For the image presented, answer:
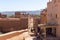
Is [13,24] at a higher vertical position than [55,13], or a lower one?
lower

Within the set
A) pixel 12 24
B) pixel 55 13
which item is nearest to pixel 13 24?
pixel 12 24

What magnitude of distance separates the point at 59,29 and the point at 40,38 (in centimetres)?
298

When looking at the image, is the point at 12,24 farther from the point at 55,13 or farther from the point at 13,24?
the point at 55,13

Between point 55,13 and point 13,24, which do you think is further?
point 55,13

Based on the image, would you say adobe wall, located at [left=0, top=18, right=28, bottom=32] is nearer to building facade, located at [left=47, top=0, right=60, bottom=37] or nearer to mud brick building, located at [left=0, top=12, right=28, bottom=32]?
mud brick building, located at [left=0, top=12, right=28, bottom=32]

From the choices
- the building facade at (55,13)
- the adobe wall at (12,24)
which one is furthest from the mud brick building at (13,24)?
the building facade at (55,13)

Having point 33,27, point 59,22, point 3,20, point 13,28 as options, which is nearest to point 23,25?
point 13,28

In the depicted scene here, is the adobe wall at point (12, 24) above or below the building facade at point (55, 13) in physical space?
below

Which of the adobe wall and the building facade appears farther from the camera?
the building facade

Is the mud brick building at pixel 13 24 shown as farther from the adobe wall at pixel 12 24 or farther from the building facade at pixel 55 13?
the building facade at pixel 55 13

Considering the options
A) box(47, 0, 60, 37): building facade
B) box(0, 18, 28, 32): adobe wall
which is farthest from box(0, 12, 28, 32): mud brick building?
box(47, 0, 60, 37): building facade

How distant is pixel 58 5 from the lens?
19844 mm

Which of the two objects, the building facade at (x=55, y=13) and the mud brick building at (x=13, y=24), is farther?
the building facade at (x=55, y=13)

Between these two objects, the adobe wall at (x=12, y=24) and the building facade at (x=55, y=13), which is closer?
the adobe wall at (x=12, y=24)
